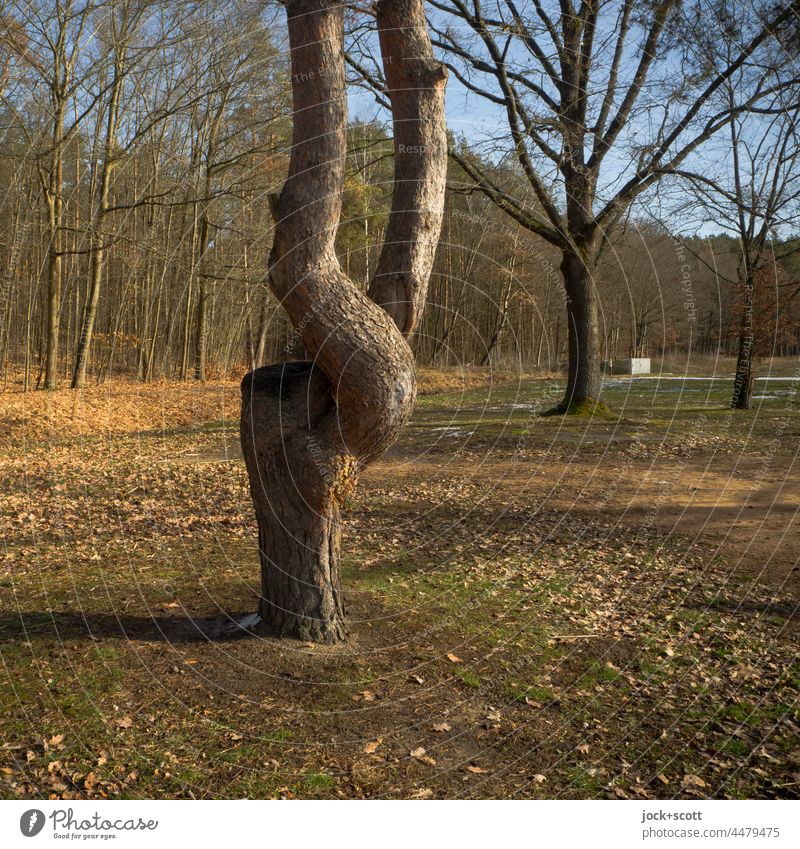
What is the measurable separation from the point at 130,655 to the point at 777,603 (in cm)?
513

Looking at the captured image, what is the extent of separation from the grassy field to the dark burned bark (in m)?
0.63

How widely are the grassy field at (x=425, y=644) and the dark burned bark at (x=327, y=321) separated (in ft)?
2.08

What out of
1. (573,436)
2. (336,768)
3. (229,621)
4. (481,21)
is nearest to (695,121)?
(481,21)

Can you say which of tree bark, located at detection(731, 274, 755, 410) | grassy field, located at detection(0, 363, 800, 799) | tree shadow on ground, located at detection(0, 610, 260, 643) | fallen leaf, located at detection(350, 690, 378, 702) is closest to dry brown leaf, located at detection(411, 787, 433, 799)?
grassy field, located at detection(0, 363, 800, 799)

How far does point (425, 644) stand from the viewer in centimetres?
512

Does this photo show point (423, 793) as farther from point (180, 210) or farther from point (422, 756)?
point (180, 210)

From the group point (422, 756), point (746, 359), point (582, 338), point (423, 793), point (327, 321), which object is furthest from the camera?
point (746, 359)

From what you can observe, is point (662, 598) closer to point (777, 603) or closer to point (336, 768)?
point (777, 603)

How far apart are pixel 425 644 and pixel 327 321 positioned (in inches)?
92.9

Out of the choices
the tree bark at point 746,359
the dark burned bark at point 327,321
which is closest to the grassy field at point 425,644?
the dark burned bark at point 327,321

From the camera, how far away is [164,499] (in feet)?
30.7

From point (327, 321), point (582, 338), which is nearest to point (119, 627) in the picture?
point (327, 321)

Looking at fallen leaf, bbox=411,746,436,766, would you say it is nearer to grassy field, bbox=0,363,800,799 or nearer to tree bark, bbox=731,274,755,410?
grassy field, bbox=0,363,800,799

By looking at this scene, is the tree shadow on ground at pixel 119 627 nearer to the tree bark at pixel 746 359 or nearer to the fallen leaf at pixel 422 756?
the fallen leaf at pixel 422 756
